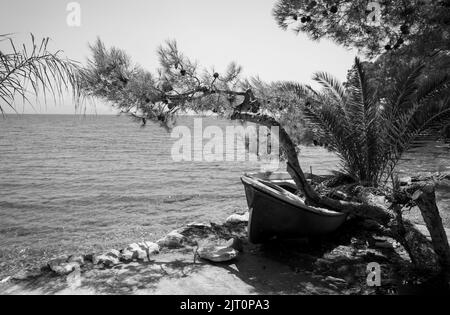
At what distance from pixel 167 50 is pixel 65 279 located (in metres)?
4.04

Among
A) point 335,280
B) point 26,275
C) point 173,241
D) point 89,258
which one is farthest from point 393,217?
point 26,275

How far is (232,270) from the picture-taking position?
488 centimetres

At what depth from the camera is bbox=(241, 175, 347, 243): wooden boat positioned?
5297mm

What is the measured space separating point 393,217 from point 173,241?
407 cm

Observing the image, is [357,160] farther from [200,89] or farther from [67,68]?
[67,68]

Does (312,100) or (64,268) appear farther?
(312,100)

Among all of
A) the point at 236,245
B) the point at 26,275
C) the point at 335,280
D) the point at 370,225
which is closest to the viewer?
the point at 335,280

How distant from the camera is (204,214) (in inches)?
397

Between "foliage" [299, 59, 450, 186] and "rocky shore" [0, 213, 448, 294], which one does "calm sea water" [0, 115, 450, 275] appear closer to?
"rocky shore" [0, 213, 448, 294]

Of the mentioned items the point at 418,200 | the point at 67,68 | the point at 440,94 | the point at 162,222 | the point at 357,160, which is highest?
the point at 440,94

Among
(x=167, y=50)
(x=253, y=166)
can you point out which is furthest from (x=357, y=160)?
(x=253, y=166)

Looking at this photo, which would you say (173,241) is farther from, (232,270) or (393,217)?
(393,217)

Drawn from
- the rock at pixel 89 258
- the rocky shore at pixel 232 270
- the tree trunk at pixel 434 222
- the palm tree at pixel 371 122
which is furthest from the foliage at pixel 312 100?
the rock at pixel 89 258

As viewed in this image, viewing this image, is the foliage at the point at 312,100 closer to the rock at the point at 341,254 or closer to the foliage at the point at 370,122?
the foliage at the point at 370,122
